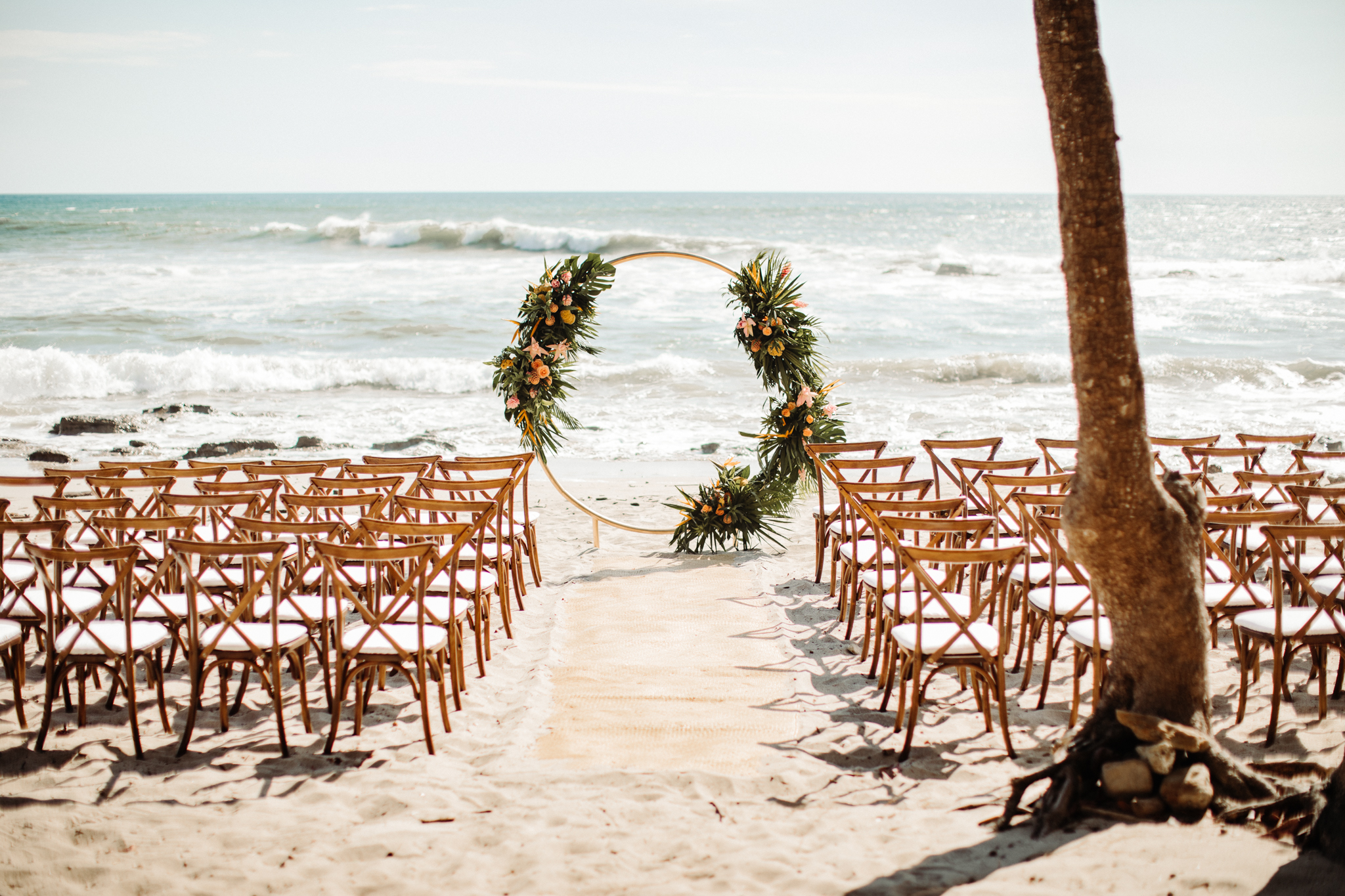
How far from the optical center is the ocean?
13406mm

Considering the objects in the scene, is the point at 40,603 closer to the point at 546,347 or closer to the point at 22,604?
the point at 22,604

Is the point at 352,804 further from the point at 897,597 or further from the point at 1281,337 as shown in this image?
the point at 1281,337

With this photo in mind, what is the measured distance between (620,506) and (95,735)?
5.26 metres

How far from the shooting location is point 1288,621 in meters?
4.20

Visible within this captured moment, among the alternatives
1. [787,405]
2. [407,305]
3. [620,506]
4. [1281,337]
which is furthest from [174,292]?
[1281,337]

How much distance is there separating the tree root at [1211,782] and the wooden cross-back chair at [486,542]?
2.76 metres

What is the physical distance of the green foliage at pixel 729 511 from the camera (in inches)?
299

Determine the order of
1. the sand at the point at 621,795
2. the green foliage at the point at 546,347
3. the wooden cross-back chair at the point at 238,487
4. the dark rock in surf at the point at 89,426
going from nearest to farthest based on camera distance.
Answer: the sand at the point at 621,795 < the wooden cross-back chair at the point at 238,487 < the green foliage at the point at 546,347 < the dark rock in surf at the point at 89,426

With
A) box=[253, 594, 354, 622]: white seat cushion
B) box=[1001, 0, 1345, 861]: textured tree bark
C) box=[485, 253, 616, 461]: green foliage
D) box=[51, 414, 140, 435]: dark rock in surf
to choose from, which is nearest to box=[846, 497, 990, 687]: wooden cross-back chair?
box=[1001, 0, 1345, 861]: textured tree bark

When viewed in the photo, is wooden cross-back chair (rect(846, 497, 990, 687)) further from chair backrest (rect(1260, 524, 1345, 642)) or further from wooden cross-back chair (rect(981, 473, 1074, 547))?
chair backrest (rect(1260, 524, 1345, 642))

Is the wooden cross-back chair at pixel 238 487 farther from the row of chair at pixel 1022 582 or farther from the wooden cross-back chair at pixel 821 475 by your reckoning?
the wooden cross-back chair at pixel 821 475

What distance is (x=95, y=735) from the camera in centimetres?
423

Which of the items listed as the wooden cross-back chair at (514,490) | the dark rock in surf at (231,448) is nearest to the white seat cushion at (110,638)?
the wooden cross-back chair at (514,490)

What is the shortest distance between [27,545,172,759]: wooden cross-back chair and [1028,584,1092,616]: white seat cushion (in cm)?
408
